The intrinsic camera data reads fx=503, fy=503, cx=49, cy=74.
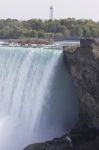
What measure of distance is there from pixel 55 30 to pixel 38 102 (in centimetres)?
4160

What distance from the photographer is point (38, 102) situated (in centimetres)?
3644

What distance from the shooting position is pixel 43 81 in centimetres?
3625

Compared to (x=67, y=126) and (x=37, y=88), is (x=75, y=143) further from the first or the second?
(x=37, y=88)

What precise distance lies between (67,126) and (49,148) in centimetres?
499

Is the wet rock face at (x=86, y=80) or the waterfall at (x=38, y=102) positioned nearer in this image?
the wet rock face at (x=86, y=80)

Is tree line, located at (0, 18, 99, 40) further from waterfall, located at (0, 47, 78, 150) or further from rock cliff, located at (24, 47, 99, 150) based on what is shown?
rock cliff, located at (24, 47, 99, 150)

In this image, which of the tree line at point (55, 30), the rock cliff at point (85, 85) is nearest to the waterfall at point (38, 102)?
Answer: the rock cliff at point (85, 85)

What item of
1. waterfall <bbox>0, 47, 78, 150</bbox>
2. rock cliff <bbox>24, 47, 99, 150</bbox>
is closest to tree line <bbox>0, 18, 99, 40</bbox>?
waterfall <bbox>0, 47, 78, 150</bbox>

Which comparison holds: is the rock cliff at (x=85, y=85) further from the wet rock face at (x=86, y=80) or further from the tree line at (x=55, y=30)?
the tree line at (x=55, y=30)

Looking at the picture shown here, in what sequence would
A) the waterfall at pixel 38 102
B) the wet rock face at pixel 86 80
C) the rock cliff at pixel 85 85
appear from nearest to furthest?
the rock cliff at pixel 85 85 < the wet rock face at pixel 86 80 < the waterfall at pixel 38 102

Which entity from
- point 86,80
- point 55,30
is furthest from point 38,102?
point 55,30

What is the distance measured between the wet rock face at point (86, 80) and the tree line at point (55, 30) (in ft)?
103

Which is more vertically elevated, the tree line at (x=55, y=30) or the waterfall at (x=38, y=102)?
the tree line at (x=55, y=30)

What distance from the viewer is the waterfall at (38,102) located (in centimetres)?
3538
